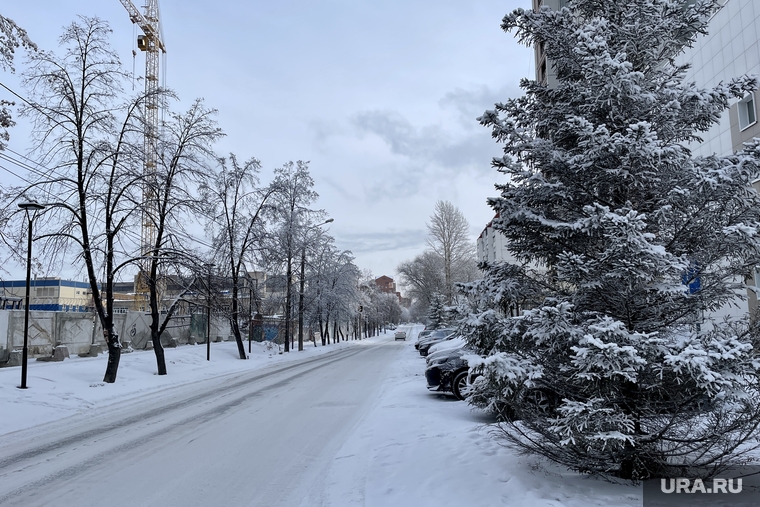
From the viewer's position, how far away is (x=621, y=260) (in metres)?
4.56

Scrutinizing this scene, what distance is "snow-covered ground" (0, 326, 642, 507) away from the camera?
473cm

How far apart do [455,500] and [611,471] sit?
5.22 feet

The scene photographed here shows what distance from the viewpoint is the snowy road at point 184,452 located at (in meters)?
5.58

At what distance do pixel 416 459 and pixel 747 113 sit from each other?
21.7 m

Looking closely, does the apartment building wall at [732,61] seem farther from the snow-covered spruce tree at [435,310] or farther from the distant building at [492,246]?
the distant building at [492,246]

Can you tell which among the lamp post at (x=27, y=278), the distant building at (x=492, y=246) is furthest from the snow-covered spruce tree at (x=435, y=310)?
the lamp post at (x=27, y=278)

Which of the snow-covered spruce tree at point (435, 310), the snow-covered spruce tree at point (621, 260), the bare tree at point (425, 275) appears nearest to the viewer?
the snow-covered spruce tree at point (621, 260)

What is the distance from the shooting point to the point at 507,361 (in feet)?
15.3

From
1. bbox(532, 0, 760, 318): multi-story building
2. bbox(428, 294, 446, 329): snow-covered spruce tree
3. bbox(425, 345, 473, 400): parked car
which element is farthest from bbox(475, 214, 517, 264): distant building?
bbox(425, 345, 473, 400): parked car

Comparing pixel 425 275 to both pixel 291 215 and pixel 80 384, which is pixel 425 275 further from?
pixel 80 384

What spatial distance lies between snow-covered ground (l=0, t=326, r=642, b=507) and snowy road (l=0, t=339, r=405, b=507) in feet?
1.34

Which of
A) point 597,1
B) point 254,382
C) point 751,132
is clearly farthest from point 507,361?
point 751,132

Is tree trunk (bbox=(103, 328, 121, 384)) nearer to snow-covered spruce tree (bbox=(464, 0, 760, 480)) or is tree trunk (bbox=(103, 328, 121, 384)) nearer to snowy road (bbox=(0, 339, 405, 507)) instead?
snowy road (bbox=(0, 339, 405, 507))

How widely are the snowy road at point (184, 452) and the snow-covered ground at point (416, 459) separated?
1.34 feet
